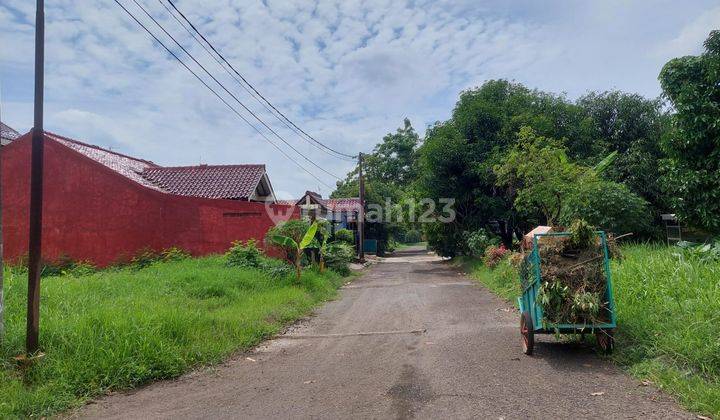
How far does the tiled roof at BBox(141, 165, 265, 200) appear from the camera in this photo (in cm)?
1938

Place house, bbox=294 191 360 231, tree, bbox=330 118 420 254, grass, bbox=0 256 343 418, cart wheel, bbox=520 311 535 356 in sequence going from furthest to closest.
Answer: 1. tree, bbox=330 118 420 254
2. house, bbox=294 191 360 231
3. cart wheel, bbox=520 311 535 356
4. grass, bbox=0 256 343 418

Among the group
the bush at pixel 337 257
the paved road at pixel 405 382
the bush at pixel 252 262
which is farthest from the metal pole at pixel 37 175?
the bush at pixel 337 257

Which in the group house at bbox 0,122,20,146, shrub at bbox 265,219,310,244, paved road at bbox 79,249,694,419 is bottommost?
paved road at bbox 79,249,694,419

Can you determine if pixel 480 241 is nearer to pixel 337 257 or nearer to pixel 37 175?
pixel 337 257

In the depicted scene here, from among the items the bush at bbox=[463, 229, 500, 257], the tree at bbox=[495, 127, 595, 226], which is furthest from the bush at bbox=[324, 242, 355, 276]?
the tree at bbox=[495, 127, 595, 226]

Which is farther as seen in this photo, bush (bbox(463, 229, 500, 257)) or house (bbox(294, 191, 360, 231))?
house (bbox(294, 191, 360, 231))

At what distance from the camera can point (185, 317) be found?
22.7ft

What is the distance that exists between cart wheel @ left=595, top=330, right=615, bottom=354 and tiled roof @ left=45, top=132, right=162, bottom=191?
45.3 ft

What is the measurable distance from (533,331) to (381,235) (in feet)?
108

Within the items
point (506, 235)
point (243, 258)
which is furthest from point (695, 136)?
point (506, 235)

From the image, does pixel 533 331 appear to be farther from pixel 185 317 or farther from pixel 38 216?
pixel 38 216

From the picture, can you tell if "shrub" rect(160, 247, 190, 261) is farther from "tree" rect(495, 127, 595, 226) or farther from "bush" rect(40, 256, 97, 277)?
"tree" rect(495, 127, 595, 226)

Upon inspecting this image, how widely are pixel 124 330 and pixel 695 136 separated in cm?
1158

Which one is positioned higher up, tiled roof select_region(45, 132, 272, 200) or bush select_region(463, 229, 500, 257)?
tiled roof select_region(45, 132, 272, 200)
